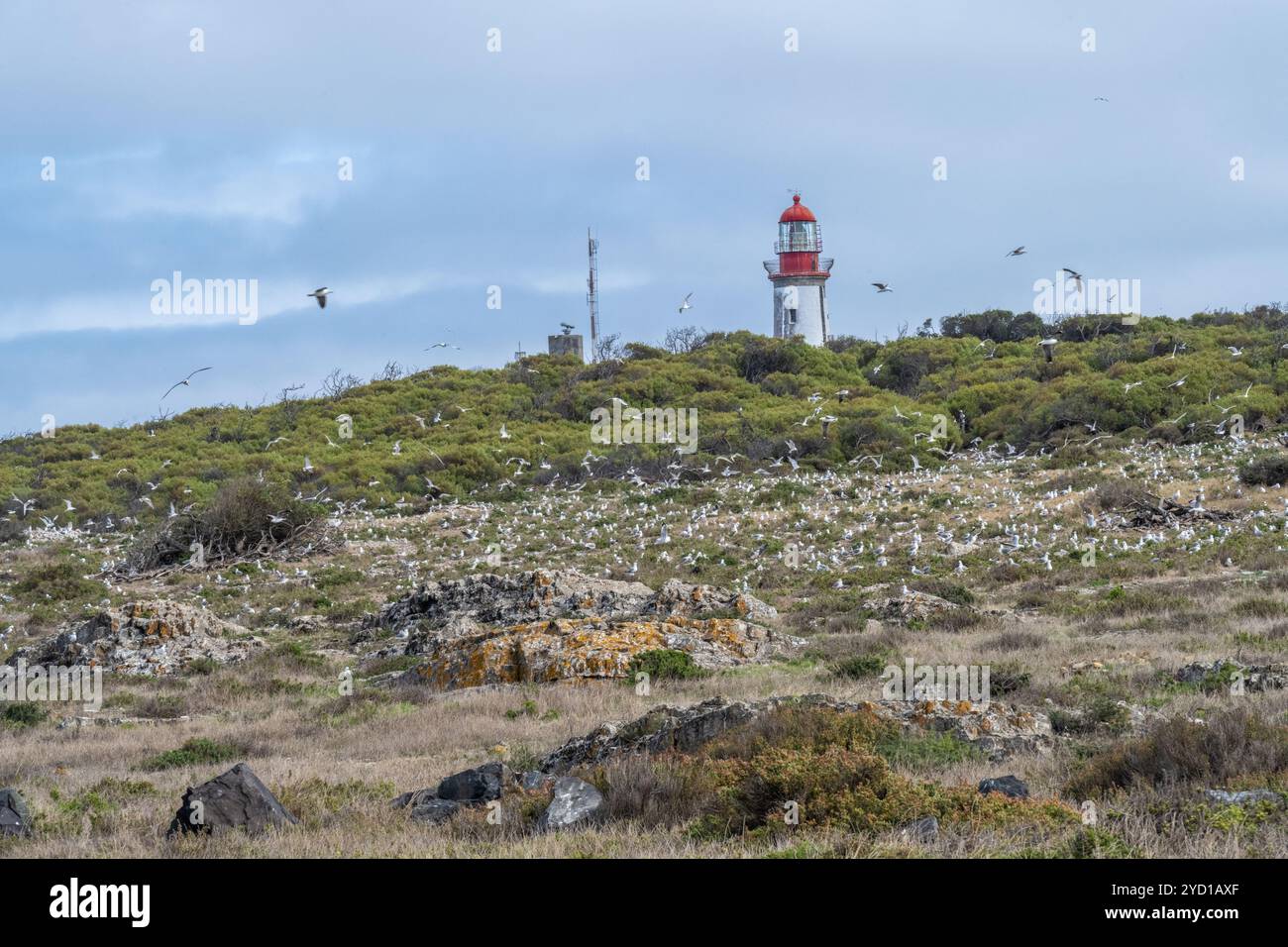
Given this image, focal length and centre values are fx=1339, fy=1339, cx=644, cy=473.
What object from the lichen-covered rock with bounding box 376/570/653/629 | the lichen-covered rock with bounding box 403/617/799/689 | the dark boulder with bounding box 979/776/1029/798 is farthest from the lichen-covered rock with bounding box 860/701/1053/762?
the lichen-covered rock with bounding box 376/570/653/629

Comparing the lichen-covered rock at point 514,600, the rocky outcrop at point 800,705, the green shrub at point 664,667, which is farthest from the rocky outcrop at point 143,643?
the rocky outcrop at point 800,705

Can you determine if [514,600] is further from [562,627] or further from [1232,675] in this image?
[1232,675]

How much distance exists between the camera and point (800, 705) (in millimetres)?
10203

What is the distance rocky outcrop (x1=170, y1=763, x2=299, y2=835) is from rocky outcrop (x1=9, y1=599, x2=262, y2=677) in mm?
10897

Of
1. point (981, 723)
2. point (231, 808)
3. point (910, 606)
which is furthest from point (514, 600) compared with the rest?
point (231, 808)

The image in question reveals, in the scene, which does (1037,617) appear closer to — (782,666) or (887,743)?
(782,666)

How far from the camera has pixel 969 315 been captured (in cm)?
6750

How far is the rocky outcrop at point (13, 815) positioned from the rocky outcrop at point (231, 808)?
3.63 ft

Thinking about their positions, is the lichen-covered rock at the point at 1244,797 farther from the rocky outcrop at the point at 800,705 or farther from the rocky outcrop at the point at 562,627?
the rocky outcrop at the point at 562,627

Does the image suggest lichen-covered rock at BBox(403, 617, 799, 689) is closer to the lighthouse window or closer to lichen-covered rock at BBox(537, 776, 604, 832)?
lichen-covered rock at BBox(537, 776, 604, 832)

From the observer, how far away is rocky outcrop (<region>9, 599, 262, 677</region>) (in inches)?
751

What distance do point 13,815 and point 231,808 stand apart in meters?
1.67
